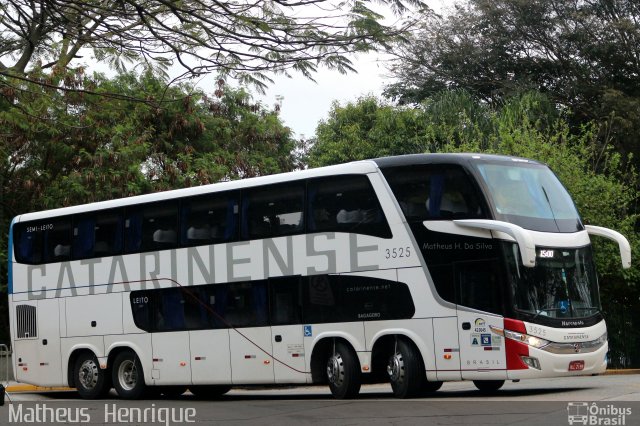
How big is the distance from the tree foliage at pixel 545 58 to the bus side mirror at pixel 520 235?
2382cm

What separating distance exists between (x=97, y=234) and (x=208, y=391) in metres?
3.86

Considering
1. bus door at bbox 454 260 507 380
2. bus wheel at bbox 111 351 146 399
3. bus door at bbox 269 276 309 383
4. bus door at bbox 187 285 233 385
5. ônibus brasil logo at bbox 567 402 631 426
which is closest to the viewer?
ônibus brasil logo at bbox 567 402 631 426

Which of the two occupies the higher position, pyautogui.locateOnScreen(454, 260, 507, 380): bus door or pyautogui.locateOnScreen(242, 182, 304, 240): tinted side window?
pyautogui.locateOnScreen(242, 182, 304, 240): tinted side window

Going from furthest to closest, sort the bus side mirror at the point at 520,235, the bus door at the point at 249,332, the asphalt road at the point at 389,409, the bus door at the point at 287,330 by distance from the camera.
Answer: the bus door at the point at 249,332 < the bus door at the point at 287,330 < the bus side mirror at the point at 520,235 < the asphalt road at the point at 389,409

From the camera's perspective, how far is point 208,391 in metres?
22.6

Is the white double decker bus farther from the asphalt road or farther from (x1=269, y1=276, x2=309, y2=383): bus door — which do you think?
the asphalt road

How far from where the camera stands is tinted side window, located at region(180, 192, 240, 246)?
2022 centimetres

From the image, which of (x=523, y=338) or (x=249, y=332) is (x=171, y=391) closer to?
(x=249, y=332)

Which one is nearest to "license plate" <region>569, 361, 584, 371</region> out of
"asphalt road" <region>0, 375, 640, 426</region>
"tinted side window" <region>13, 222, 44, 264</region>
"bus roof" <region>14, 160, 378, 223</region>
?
"asphalt road" <region>0, 375, 640, 426</region>

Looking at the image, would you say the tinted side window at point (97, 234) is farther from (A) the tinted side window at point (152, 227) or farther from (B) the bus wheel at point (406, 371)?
(B) the bus wheel at point (406, 371)

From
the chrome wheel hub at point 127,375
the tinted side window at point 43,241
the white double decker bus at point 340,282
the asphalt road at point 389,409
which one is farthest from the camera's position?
the tinted side window at point 43,241

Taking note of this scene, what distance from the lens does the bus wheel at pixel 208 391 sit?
22391 millimetres

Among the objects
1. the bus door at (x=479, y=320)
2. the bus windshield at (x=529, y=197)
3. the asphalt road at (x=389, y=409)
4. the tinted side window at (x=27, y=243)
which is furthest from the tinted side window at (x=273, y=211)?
the tinted side window at (x=27, y=243)

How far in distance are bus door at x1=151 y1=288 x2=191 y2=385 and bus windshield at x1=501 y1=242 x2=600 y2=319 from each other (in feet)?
22.2
